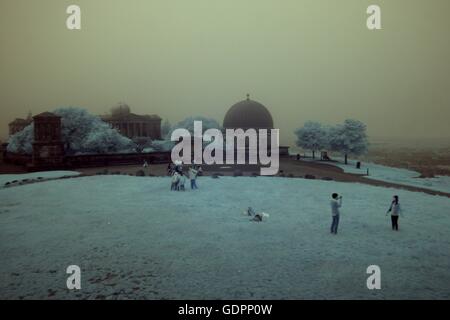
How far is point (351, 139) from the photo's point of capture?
51188 mm

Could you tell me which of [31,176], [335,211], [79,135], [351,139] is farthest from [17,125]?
[335,211]

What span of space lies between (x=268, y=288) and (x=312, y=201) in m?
11.1

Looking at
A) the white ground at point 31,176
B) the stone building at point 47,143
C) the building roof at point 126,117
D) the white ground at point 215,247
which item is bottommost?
the white ground at point 215,247

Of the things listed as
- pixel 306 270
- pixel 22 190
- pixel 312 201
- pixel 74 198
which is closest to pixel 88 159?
pixel 22 190

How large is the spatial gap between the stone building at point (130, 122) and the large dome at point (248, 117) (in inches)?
797

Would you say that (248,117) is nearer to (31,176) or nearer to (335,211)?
(31,176)

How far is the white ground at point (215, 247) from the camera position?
766cm

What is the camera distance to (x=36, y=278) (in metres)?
8.20

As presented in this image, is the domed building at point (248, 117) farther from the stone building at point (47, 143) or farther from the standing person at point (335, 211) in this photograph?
the standing person at point (335, 211)

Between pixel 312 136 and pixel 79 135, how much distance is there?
126 ft

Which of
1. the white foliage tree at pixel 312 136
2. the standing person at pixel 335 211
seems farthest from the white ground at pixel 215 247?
the white foliage tree at pixel 312 136

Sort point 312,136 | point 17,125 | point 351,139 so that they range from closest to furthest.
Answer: point 351,139
point 312,136
point 17,125

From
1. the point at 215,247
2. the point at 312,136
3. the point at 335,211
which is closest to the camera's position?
the point at 215,247
